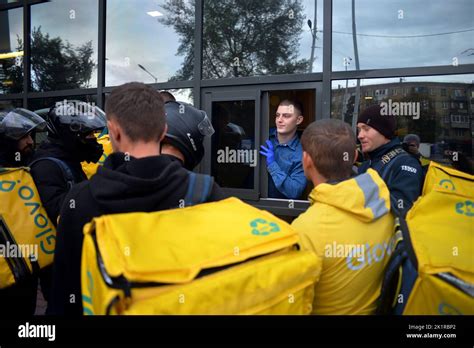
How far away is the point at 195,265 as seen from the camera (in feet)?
3.96

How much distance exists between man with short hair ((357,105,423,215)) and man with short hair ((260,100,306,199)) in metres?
0.66

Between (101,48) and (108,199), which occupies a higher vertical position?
(101,48)

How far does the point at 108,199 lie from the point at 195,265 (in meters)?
0.47

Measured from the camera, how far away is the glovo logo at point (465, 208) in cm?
169

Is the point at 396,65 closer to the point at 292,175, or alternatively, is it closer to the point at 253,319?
the point at 292,175

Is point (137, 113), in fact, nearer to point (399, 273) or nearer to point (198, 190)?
point (198, 190)

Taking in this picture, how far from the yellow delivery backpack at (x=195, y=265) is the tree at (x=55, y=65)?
15.8 feet

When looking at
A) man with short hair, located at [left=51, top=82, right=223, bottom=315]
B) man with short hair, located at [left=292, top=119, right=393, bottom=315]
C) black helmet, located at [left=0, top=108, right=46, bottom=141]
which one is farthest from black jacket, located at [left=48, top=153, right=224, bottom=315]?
black helmet, located at [left=0, top=108, right=46, bottom=141]

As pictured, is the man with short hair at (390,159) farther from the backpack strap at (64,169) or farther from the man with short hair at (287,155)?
the backpack strap at (64,169)

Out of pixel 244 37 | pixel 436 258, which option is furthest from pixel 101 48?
pixel 436 258

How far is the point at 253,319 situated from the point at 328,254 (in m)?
0.48

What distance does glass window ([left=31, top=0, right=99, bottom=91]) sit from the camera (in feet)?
18.3

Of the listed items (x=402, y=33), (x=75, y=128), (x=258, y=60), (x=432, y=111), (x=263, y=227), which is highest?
(x=402, y=33)

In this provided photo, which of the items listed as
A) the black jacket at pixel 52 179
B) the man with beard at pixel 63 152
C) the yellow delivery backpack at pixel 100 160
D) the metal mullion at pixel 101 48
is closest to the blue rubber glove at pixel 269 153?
the yellow delivery backpack at pixel 100 160
